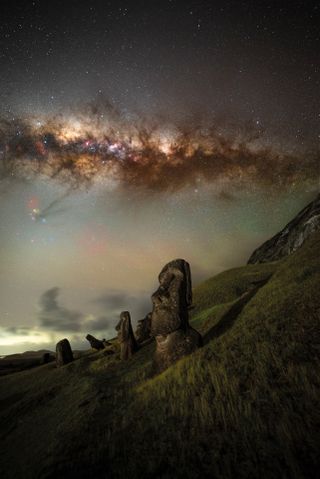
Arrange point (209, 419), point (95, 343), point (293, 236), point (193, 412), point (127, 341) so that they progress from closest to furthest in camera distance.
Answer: point (209, 419) < point (193, 412) < point (127, 341) < point (95, 343) < point (293, 236)

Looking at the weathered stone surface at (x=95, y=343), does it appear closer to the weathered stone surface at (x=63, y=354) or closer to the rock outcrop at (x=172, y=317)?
the weathered stone surface at (x=63, y=354)

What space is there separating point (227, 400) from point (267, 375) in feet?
4.22

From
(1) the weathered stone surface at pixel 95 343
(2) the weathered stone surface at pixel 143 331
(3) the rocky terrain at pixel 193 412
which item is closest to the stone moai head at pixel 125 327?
(3) the rocky terrain at pixel 193 412

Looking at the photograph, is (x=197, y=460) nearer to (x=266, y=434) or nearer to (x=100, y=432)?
(x=266, y=434)

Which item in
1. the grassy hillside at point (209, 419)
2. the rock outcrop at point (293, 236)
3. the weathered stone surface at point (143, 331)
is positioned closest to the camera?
the grassy hillside at point (209, 419)

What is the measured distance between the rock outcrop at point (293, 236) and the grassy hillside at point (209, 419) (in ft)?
285

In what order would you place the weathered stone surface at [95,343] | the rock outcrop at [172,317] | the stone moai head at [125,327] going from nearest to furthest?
the rock outcrop at [172,317]
the stone moai head at [125,327]
the weathered stone surface at [95,343]

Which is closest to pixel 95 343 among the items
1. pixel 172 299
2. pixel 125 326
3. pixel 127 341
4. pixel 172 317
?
pixel 125 326

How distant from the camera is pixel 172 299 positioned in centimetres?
1330

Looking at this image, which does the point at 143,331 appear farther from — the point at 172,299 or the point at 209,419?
the point at 209,419

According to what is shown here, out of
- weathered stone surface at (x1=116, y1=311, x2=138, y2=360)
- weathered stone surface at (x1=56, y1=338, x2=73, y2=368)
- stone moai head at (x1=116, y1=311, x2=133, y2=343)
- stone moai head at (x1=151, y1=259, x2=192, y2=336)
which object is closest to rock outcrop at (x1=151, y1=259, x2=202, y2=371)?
stone moai head at (x1=151, y1=259, x2=192, y2=336)

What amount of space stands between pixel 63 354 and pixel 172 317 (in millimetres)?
18052

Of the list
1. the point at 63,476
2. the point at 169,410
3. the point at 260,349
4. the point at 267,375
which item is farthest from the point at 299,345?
the point at 63,476

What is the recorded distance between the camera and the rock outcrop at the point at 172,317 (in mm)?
12016
